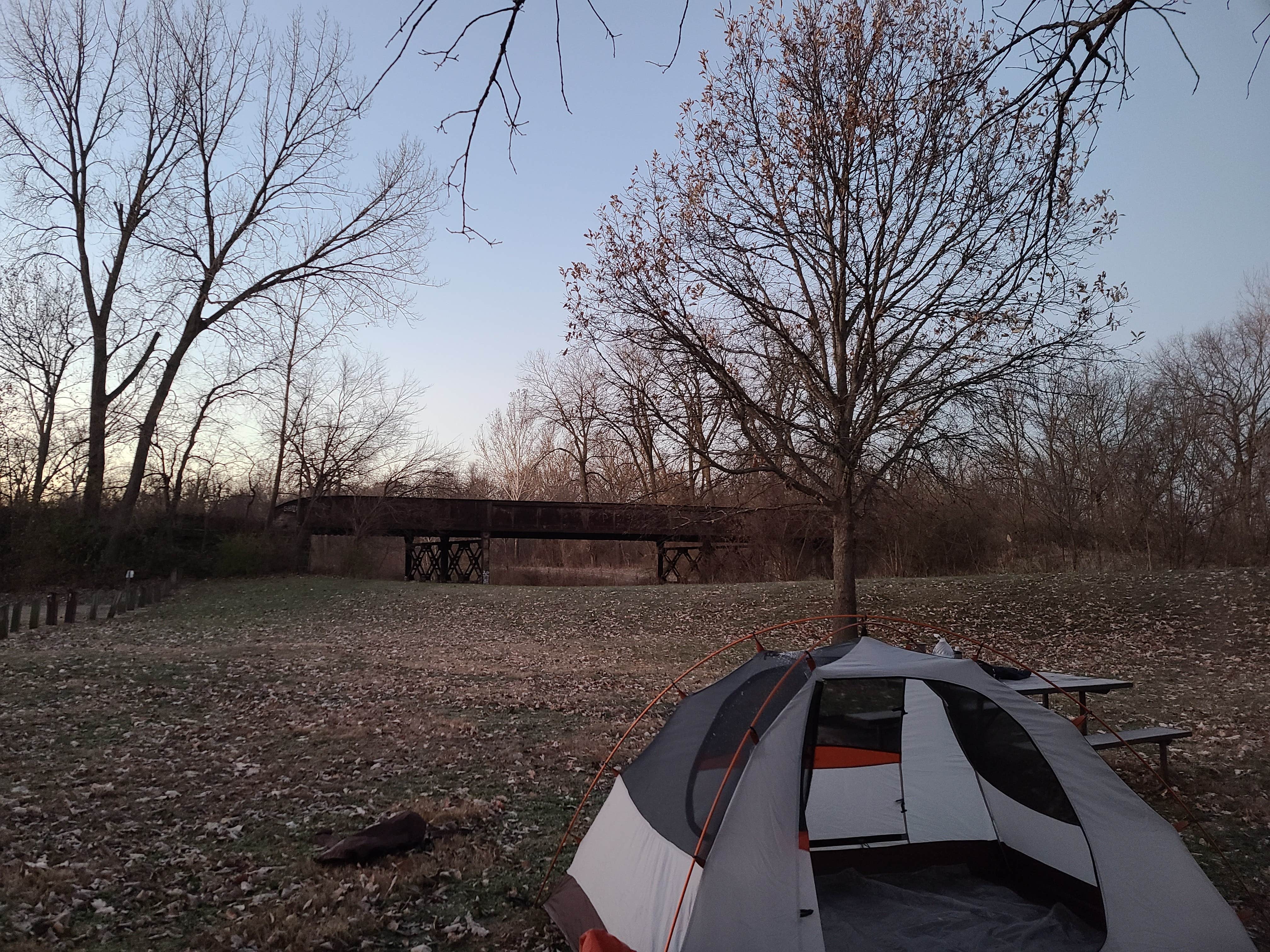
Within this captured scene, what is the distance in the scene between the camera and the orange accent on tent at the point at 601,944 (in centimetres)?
383

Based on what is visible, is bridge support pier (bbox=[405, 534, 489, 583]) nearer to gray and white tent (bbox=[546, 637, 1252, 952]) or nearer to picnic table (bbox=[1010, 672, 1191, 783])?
picnic table (bbox=[1010, 672, 1191, 783])

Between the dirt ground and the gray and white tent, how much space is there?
2.71ft

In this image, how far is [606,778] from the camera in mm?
7504

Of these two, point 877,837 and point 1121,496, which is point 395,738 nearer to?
point 877,837

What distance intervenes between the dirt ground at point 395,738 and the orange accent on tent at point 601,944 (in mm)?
562

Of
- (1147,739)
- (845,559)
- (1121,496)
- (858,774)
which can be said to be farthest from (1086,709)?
(1121,496)

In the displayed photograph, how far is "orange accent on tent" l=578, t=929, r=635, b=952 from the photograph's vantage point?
12.6ft

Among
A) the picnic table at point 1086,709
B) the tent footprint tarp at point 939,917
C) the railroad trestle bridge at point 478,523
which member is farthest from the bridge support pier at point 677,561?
the tent footprint tarp at point 939,917

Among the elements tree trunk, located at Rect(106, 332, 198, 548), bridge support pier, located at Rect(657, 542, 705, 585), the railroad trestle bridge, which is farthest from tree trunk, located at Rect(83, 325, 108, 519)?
bridge support pier, located at Rect(657, 542, 705, 585)

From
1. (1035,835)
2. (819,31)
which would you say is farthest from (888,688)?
(819,31)

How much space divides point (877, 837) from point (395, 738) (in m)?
5.19

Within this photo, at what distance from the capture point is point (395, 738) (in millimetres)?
8547

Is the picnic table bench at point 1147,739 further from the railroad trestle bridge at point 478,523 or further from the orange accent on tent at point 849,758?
the railroad trestle bridge at point 478,523

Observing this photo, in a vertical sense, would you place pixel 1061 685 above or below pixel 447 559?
below
